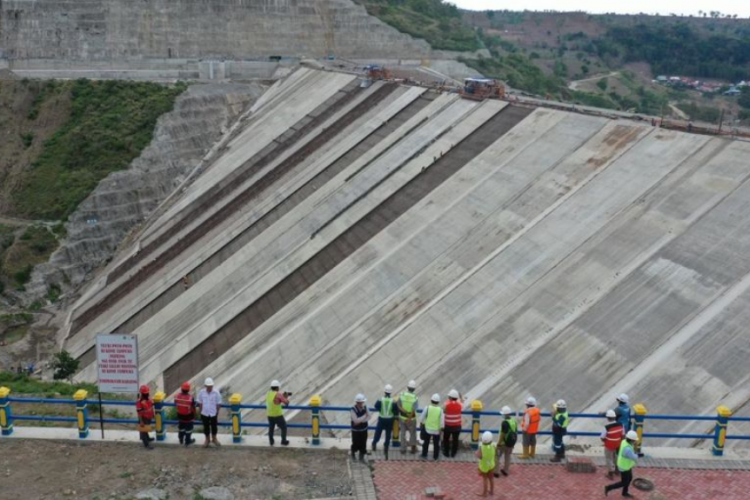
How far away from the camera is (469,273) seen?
84.4ft

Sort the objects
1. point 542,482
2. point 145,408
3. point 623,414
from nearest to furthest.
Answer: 1. point 542,482
2. point 623,414
3. point 145,408

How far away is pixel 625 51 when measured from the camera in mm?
179875

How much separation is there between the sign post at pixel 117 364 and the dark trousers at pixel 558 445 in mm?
8248

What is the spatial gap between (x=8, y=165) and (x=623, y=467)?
171ft

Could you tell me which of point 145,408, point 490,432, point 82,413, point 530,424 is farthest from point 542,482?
point 82,413

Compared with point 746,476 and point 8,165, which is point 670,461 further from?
point 8,165

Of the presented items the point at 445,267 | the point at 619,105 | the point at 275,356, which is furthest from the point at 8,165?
the point at 619,105

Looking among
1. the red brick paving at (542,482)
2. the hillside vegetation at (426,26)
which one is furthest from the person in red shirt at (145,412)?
the hillside vegetation at (426,26)

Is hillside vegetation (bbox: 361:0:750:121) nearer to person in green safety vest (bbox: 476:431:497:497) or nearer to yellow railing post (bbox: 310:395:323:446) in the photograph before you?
yellow railing post (bbox: 310:395:323:446)

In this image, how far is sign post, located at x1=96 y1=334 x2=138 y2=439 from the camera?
1421cm

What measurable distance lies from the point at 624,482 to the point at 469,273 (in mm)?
13966

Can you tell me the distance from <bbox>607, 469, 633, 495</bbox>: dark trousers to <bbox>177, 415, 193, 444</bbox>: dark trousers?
7.97 meters

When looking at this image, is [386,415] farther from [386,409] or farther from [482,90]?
[482,90]

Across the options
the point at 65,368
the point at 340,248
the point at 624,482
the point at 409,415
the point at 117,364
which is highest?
the point at 340,248
